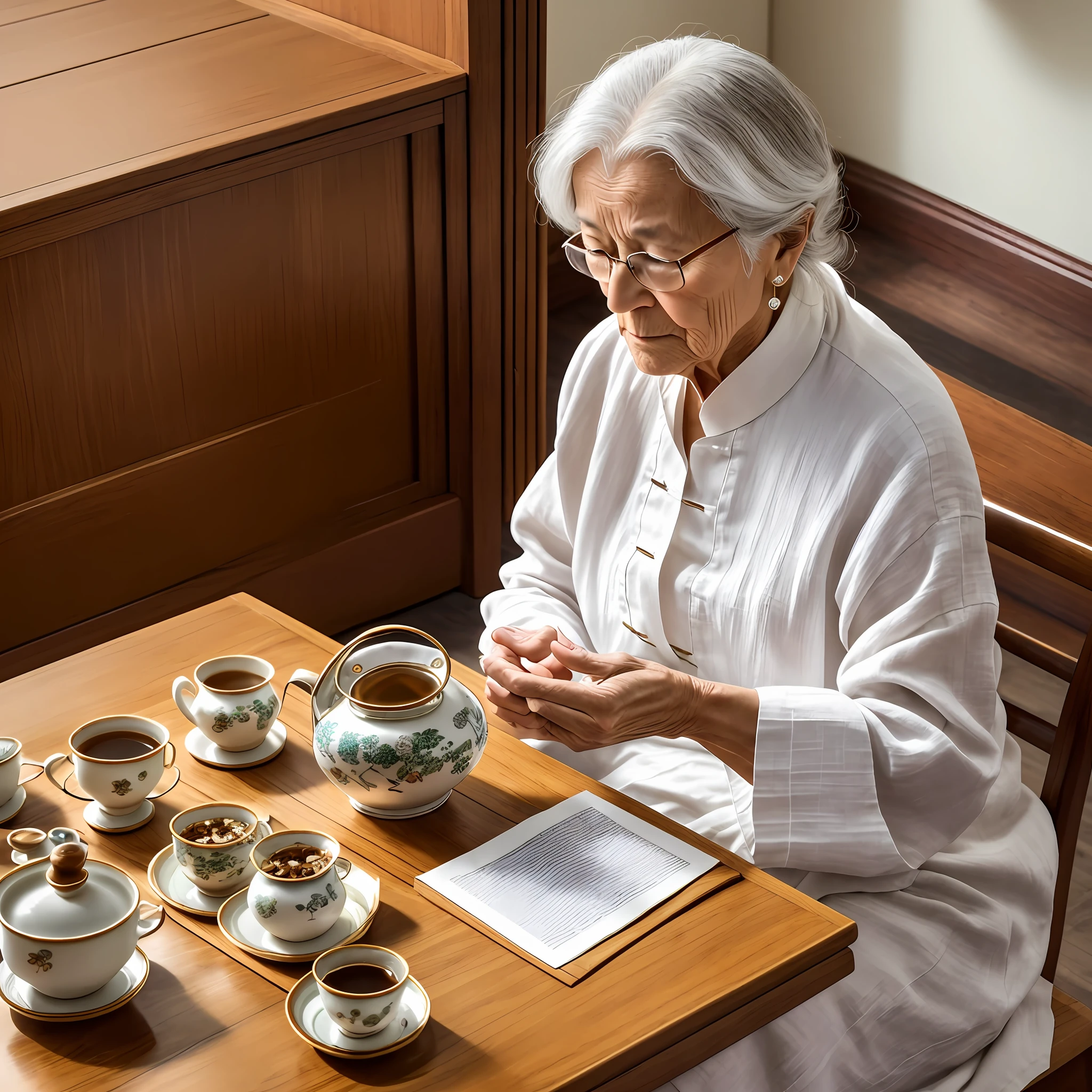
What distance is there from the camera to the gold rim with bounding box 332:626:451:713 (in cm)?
144

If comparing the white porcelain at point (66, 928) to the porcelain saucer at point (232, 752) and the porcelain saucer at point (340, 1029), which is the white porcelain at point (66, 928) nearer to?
the porcelain saucer at point (340, 1029)

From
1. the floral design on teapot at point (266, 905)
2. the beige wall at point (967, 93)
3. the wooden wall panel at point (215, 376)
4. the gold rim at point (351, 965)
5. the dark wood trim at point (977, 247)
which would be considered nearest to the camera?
the gold rim at point (351, 965)

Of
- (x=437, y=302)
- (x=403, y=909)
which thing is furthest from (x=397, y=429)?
(x=403, y=909)

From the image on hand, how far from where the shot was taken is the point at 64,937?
1.21m

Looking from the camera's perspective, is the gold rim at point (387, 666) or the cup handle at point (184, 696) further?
the cup handle at point (184, 696)

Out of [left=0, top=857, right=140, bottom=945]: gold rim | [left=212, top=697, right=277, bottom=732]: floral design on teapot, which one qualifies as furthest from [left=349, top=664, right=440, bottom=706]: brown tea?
[left=0, top=857, right=140, bottom=945]: gold rim

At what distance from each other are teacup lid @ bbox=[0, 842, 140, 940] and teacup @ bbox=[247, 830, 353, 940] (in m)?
0.11

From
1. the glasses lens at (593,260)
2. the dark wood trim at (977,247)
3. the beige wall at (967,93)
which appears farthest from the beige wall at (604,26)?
the glasses lens at (593,260)

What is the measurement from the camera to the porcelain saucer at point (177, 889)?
1355 millimetres

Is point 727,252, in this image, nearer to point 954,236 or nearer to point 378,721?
point 378,721

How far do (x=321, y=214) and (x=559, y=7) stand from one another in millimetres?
2007

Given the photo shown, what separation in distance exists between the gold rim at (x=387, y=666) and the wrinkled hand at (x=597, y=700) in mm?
100

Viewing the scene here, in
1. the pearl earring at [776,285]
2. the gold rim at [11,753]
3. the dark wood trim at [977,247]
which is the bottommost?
the dark wood trim at [977,247]

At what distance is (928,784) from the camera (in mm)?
1517
